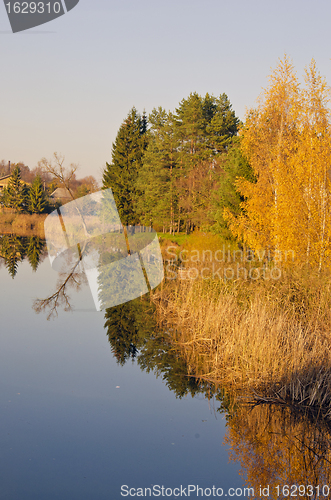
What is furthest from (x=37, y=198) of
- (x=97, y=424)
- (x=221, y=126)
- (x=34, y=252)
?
(x=97, y=424)

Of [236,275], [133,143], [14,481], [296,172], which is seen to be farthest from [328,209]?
[133,143]

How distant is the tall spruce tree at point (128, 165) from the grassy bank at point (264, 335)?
30368 mm

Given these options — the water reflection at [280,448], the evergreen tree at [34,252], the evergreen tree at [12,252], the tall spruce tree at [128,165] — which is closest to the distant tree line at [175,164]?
the tall spruce tree at [128,165]

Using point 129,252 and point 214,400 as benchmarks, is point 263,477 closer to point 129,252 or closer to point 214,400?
point 214,400

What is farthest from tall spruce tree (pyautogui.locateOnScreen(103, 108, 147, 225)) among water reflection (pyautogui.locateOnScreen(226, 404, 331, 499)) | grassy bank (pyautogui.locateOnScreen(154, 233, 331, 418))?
water reflection (pyautogui.locateOnScreen(226, 404, 331, 499))

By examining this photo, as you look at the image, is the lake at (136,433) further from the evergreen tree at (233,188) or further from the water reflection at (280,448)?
the evergreen tree at (233,188)

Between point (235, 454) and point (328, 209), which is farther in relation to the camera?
point (328, 209)

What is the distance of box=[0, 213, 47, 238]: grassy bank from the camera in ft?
159

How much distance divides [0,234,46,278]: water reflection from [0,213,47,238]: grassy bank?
8935 millimetres

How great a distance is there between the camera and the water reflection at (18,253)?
2548 cm

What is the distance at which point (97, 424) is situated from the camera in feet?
22.1

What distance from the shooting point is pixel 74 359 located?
389 inches

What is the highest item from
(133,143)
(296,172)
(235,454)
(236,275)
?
(133,143)

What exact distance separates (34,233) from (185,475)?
4527cm
